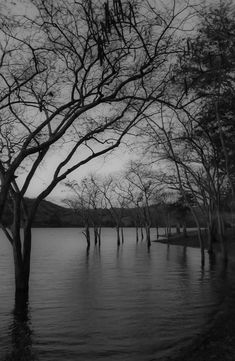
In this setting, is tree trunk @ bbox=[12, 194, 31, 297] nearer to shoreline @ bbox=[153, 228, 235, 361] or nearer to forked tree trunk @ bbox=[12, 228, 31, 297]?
forked tree trunk @ bbox=[12, 228, 31, 297]

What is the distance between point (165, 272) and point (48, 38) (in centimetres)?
1982

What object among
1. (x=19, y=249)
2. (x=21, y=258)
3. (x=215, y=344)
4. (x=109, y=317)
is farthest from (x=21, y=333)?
(x=215, y=344)

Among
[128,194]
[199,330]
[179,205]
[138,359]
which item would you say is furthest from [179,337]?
[179,205]

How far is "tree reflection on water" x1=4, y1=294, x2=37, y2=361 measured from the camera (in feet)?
30.6

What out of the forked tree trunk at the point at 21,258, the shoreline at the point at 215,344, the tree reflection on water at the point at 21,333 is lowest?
the tree reflection on water at the point at 21,333

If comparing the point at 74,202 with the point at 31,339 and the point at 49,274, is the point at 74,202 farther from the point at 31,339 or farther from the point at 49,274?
the point at 31,339

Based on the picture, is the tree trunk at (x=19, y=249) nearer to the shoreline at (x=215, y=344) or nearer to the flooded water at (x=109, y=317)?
the flooded water at (x=109, y=317)

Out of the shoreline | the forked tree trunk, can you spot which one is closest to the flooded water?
the shoreline

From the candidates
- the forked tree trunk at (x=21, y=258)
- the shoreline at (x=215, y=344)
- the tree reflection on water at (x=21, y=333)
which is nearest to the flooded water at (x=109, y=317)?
the tree reflection on water at (x=21, y=333)

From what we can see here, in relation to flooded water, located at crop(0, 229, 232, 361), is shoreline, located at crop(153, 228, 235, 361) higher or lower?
higher

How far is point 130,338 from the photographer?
1078 centimetres

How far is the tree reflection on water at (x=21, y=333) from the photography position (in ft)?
30.6

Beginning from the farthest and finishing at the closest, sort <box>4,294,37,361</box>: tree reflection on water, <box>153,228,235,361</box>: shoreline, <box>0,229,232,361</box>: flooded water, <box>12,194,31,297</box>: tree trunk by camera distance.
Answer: <box>12,194,31,297</box>: tree trunk < <box>0,229,232,361</box>: flooded water < <box>4,294,37,361</box>: tree reflection on water < <box>153,228,235,361</box>: shoreline

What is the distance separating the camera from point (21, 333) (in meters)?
11.5
